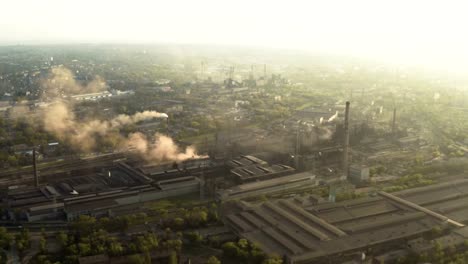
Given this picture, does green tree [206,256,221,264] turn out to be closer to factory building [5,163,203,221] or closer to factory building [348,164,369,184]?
factory building [5,163,203,221]

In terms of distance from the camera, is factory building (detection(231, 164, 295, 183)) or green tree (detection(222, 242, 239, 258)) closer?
green tree (detection(222, 242, 239, 258))

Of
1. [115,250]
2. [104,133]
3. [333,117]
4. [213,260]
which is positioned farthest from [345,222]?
[333,117]

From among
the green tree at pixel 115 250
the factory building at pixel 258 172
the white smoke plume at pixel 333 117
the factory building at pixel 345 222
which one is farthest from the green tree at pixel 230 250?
the white smoke plume at pixel 333 117

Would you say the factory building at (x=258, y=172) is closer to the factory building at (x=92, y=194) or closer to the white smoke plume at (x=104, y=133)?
the factory building at (x=92, y=194)

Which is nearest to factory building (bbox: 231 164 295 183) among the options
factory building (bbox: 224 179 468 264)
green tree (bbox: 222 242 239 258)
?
factory building (bbox: 224 179 468 264)

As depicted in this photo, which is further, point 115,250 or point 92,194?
point 92,194

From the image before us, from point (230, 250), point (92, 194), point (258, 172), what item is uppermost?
point (258, 172)

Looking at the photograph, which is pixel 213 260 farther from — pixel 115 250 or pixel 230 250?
pixel 115 250

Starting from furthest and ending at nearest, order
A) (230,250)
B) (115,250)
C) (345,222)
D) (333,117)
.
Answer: (333,117) → (345,222) → (230,250) → (115,250)
